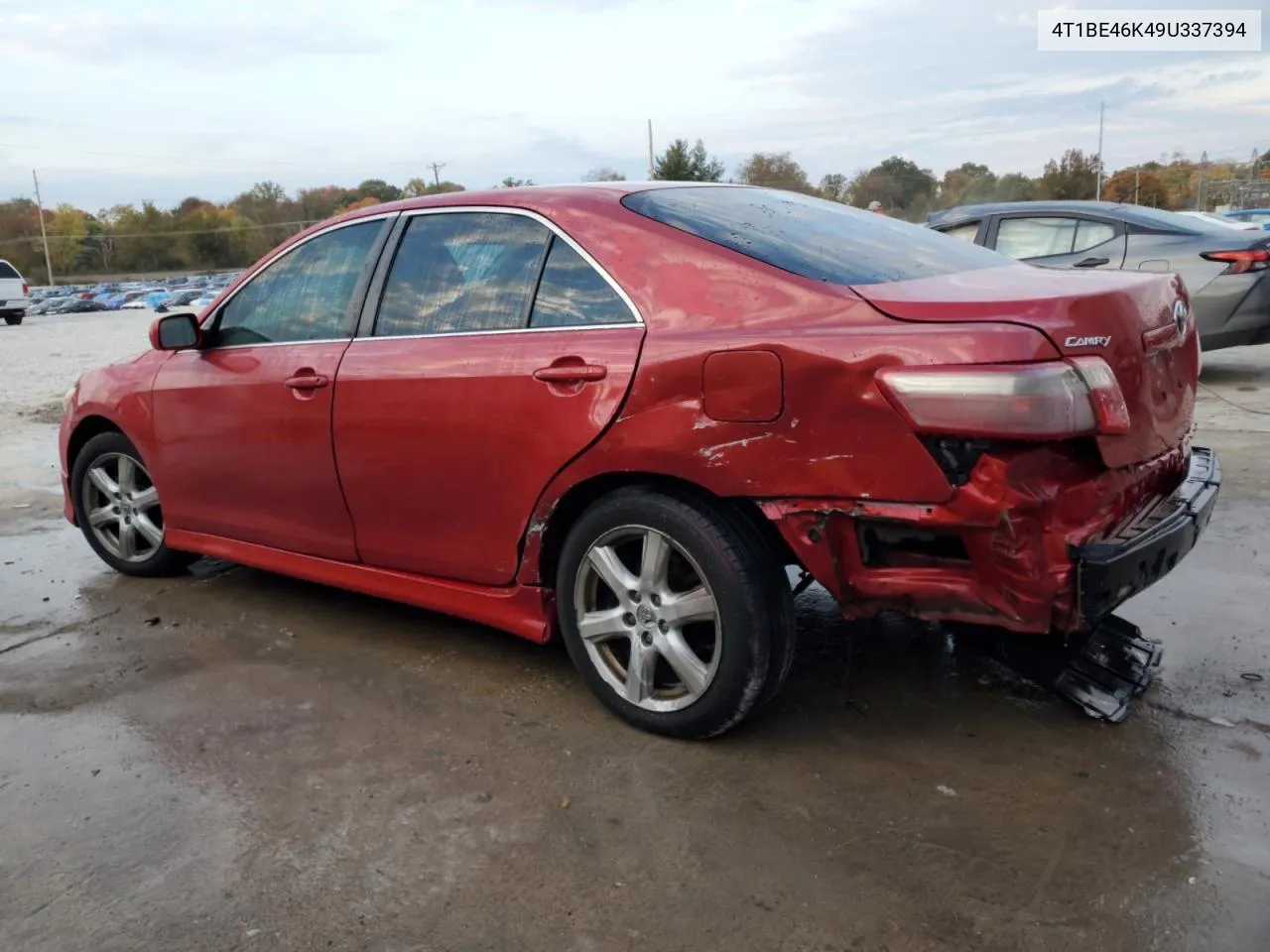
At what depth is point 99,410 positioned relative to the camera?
475 centimetres

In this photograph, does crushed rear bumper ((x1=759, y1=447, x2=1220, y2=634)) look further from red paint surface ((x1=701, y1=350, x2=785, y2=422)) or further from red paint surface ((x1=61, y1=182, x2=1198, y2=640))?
red paint surface ((x1=701, y1=350, x2=785, y2=422))

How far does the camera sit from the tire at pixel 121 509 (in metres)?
4.75

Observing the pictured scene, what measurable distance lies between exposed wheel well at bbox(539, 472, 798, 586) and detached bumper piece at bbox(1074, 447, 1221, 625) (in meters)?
0.75

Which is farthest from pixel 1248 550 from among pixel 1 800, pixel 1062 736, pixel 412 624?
pixel 1 800

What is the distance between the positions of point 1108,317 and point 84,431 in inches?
171

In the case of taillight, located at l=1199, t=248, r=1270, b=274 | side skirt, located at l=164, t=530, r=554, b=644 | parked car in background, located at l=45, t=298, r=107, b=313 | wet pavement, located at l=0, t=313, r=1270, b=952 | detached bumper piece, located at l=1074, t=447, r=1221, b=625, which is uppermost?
taillight, located at l=1199, t=248, r=1270, b=274

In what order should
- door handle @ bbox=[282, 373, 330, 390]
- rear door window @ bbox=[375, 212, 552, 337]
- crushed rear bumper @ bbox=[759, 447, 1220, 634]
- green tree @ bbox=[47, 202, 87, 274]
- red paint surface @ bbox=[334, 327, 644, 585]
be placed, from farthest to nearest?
1. green tree @ bbox=[47, 202, 87, 274]
2. door handle @ bbox=[282, 373, 330, 390]
3. rear door window @ bbox=[375, 212, 552, 337]
4. red paint surface @ bbox=[334, 327, 644, 585]
5. crushed rear bumper @ bbox=[759, 447, 1220, 634]

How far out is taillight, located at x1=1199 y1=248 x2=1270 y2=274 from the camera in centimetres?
808

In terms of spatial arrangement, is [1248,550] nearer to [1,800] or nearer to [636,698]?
[636,698]

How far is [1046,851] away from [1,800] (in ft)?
9.03

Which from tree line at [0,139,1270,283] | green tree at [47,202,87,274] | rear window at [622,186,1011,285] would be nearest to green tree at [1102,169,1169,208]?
tree line at [0,139,1270,283]

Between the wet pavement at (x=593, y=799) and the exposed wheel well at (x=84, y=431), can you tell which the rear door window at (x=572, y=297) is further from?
the exposed wheel well at (x=84, y=431)

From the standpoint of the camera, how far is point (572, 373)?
10.1 feet

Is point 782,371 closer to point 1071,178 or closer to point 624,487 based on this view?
point 624,487
